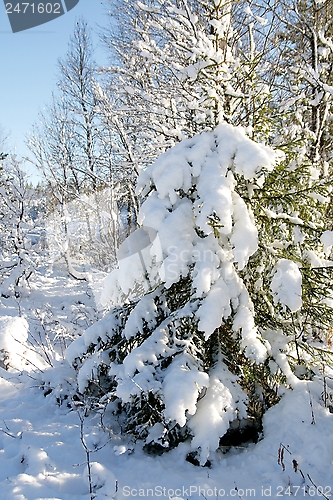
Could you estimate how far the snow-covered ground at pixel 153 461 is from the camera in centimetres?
252

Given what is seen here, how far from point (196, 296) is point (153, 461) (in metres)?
1.52

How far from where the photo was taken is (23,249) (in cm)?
1060

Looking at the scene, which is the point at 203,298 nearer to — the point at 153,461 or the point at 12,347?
the point at 153,461

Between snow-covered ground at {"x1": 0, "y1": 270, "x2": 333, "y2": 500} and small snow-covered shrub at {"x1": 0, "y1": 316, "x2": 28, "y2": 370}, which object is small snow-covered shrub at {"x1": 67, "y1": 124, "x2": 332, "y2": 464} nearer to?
snow-covered ground at {"x1": 0, "y1": 270, "x2": 333, "y2": 500}

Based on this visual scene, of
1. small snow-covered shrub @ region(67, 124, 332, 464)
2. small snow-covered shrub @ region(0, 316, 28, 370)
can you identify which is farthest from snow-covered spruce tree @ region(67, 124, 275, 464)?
small snow-covered shrub @ region(0, 316, 28, 370)

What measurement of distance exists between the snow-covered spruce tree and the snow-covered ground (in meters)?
0.21

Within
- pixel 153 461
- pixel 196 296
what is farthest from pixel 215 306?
pixel 153 461

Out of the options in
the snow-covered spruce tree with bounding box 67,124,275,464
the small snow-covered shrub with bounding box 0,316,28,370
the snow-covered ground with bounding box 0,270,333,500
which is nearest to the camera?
the snow-covered ground with bounding box 0,270,333,500

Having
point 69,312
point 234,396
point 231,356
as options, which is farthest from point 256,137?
point 69,312

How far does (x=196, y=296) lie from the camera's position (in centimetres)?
282

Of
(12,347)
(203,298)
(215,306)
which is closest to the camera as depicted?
(215,306)

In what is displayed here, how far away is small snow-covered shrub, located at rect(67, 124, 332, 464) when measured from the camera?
275 centimetres

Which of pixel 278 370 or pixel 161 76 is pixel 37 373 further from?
pixel 161 76

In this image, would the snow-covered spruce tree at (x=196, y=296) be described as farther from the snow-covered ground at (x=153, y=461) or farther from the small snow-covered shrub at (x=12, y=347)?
the small snow-covered shrub at (x=12, y=347)
